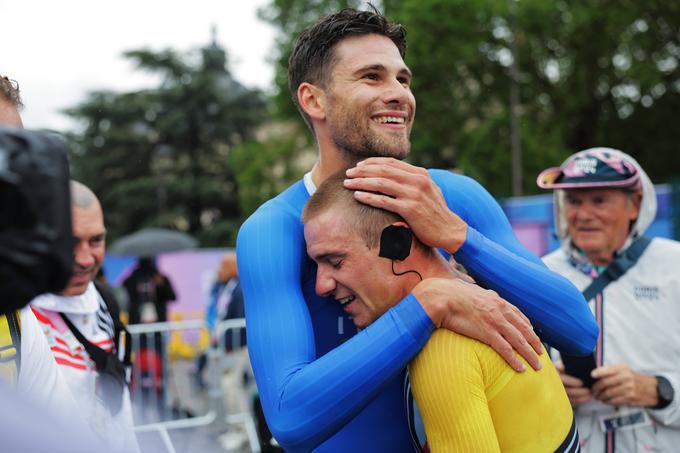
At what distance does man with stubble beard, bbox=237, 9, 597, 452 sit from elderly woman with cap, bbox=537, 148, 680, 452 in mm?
947

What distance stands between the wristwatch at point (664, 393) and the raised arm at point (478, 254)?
3.32 feet

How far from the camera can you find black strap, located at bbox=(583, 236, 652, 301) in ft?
9.23

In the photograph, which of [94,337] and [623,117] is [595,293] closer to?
[94,337]

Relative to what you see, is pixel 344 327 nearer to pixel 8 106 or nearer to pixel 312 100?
pixel 312 100

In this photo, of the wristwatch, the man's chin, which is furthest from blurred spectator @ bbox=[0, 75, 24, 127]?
the wristwatch

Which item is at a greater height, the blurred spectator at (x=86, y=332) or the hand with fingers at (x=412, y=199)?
the hand with fingers at (x=412, y=199)

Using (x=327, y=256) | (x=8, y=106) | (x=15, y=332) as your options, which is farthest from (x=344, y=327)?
(x=8, y=106)

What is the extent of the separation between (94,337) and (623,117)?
21.9 m

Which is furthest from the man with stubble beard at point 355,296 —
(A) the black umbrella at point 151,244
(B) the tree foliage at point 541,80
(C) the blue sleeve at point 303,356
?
(B) the tree foliage at point 541,80

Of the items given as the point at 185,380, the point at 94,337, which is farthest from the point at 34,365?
the point at 185,380

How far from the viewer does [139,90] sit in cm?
3450

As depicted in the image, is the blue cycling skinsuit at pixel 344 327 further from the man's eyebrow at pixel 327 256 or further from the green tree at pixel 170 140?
the green tree at pixel 170 140

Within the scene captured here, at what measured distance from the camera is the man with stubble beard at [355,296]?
1.51 meters

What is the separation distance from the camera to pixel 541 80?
68.8ft
